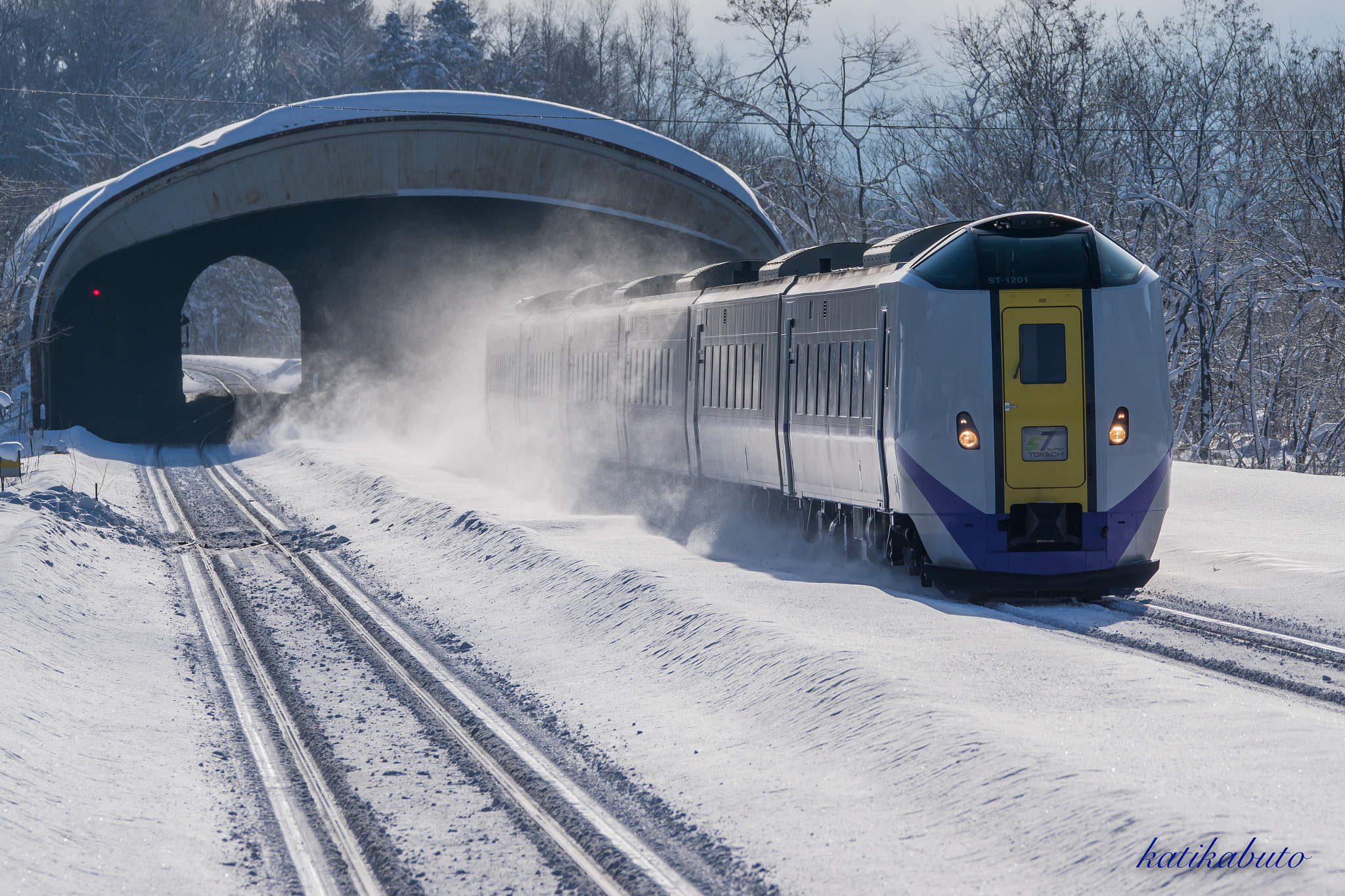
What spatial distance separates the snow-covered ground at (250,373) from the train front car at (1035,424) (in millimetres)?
45677

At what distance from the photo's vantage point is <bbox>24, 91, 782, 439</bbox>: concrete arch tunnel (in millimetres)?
34250

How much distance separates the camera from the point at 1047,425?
1102cm

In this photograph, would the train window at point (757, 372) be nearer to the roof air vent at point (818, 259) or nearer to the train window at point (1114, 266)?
the roof air vent at point (818, 259)

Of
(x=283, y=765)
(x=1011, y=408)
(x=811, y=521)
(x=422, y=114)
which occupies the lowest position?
(x=283, y=765)

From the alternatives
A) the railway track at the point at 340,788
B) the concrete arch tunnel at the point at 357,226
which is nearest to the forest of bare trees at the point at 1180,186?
the concrete arch tunnel at the point at 357,226

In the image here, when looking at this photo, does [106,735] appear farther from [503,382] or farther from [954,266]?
[503,382]

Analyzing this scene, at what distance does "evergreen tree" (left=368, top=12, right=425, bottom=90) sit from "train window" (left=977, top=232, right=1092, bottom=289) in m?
71.6

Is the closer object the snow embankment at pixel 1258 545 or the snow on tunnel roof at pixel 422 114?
the snow embankment at pixel 1258 545

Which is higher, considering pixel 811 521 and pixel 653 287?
pixel 653 287

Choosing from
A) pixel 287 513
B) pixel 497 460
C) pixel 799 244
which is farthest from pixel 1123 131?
pixel 287 513

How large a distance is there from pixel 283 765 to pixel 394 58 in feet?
253

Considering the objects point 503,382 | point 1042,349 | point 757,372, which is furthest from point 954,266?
point 503,382

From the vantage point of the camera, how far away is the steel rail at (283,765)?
19.2ft

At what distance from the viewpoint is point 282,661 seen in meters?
10.2
